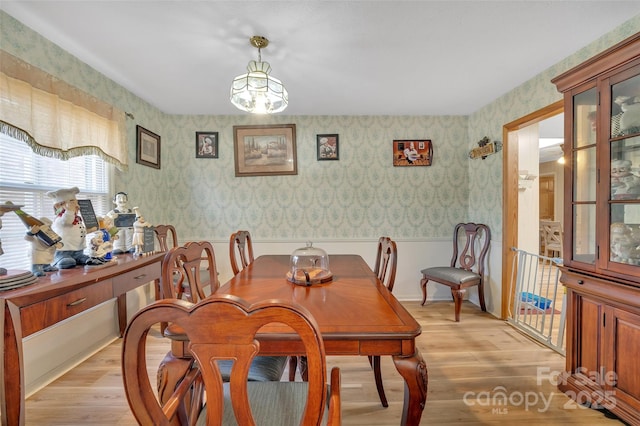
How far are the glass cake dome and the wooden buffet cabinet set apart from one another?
120 centimetres

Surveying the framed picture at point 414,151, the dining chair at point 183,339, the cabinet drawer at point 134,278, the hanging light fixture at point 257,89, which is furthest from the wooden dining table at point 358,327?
the framed picture at point 414,151

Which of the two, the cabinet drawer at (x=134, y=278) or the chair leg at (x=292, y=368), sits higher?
the cabinet drawer at (x=134, y=278)

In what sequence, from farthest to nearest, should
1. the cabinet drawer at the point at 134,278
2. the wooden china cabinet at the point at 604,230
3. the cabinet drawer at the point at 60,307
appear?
the cabinet drawer at the point at 134,278 → the wooden china cabinet at the point at 604,230 → the cabinet drawer at the point at 60,307

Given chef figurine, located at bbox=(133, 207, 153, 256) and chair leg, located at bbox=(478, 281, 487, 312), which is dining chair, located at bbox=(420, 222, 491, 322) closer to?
chair leg, located at bbox=(478, 281, 487, 312)

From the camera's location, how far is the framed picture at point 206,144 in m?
3.63

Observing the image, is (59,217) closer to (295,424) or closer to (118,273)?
(118,273)

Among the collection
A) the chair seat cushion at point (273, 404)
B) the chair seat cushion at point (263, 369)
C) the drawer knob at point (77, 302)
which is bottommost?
the chair seat cushion at point (263, 369)

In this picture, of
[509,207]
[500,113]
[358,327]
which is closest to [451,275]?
[509,207]

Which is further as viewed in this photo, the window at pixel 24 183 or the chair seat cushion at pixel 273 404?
the window at pixel 24 183

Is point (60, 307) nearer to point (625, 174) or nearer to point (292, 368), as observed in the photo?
point (292, 368)

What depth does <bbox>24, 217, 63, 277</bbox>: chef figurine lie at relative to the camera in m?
1.61

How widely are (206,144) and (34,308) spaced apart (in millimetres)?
2632

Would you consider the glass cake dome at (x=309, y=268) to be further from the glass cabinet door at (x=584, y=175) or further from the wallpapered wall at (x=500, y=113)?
the wallpapered wall at (x=500, y=113)

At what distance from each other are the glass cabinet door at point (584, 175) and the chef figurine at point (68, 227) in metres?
3.29
